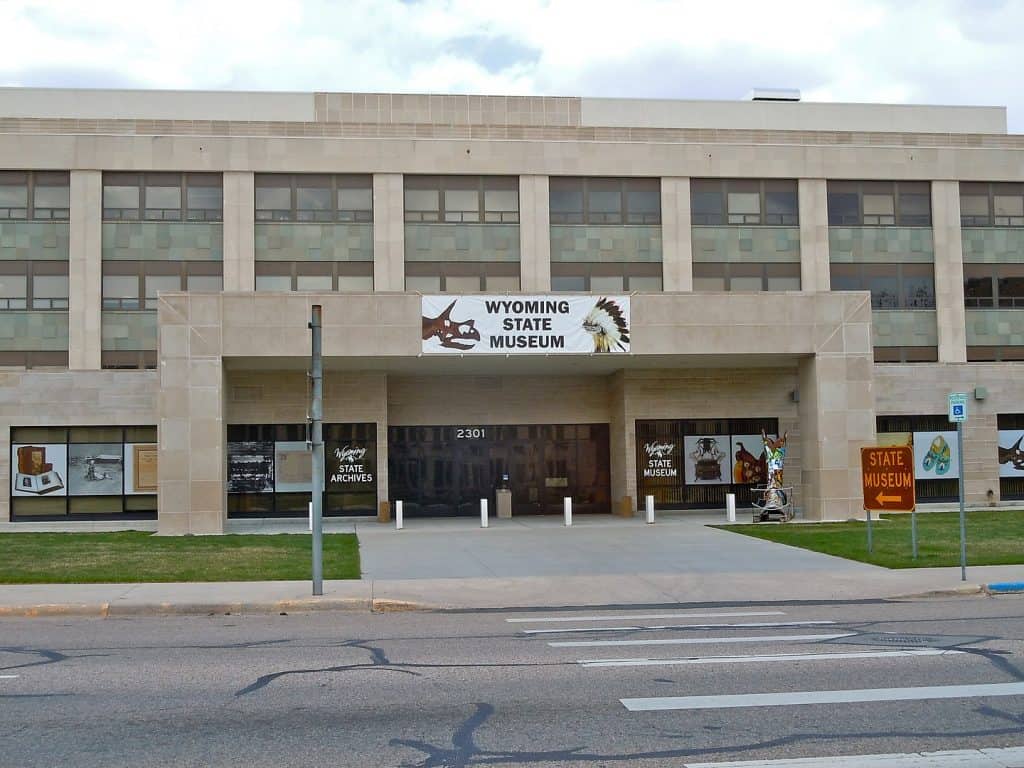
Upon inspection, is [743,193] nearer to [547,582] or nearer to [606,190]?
[606,190]

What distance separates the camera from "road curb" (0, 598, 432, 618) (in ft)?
45.9

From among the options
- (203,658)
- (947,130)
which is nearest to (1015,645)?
(203,658)

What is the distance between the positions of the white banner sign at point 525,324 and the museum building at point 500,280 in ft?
3.66

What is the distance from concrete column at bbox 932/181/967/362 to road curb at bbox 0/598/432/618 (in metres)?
27.0

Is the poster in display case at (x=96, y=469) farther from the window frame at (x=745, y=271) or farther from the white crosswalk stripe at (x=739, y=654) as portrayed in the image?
the white crosswalk stripe at (x=739, y=654)

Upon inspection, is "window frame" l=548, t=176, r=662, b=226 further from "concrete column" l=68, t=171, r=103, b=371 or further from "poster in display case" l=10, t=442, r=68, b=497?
"poster in display case" l=10, t=442, r=68, b=497

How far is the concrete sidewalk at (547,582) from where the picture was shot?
14.6m

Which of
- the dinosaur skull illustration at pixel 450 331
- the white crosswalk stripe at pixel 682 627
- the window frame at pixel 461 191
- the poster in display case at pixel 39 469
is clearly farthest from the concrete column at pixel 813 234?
the poster in display case at pixel 39 469

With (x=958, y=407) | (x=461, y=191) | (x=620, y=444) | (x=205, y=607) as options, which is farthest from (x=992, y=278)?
(x=205, y=607)

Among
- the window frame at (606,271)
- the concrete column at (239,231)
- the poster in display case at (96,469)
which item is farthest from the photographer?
the window frame at (606,271)

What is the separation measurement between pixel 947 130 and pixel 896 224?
6.91m

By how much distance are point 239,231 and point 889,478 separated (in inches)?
878

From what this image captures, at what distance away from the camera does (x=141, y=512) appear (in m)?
32.4

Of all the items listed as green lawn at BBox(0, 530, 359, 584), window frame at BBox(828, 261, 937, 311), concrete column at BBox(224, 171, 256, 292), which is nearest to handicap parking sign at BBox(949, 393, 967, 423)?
green lawn at BBox(0, 530, 359, 584)
